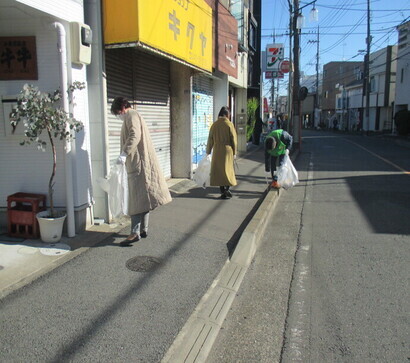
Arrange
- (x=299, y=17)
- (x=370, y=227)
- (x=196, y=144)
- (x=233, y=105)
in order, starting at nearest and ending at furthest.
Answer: (x=370, y=227)
(x=196, y=144)
(x=233, y=105)
(x=299, y=17)

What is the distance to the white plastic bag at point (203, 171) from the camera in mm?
8281

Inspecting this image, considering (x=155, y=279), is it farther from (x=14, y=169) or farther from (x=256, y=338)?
(x=14, y=169)

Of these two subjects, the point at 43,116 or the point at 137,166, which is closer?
the point at 43,116

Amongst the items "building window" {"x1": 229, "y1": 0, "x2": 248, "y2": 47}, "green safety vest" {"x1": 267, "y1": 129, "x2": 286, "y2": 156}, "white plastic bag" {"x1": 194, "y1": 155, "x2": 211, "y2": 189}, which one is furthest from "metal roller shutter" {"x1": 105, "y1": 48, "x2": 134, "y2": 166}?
"building window" {"x1": 229, "y1": 0, "x2": 248, "y2": 47}

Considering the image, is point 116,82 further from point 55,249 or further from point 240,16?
point 240,16

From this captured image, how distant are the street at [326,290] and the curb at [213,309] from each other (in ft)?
0.30

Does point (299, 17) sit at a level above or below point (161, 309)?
above

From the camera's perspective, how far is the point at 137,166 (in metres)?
4.80

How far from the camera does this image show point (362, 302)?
3785mm

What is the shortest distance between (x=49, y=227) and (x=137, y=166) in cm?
131

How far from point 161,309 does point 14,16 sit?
12.9ft

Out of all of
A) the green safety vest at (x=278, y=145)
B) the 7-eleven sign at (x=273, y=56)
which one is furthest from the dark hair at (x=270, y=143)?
the 7-eleven sign at (x=273, y=56)

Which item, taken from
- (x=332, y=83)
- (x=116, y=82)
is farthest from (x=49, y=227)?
(x=332, y=83)

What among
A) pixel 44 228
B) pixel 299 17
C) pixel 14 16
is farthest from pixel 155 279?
pixel 299 17
